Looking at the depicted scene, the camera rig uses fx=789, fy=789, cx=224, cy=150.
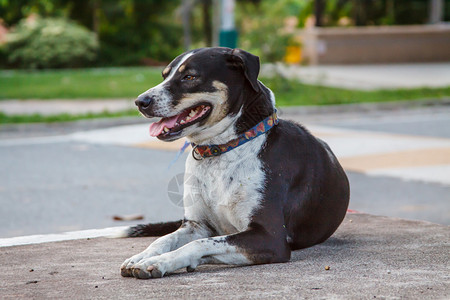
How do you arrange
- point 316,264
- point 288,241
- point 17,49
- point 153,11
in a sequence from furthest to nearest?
point 153,11 → point 17,49 → point 288,241 → point 316,264

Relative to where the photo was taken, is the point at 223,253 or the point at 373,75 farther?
the point at 373,75

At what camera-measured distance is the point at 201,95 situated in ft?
13.6

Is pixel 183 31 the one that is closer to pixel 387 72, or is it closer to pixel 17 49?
pixel 17 49

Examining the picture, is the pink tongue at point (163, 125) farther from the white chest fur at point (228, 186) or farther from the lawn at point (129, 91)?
the lawn at point (129, 91)

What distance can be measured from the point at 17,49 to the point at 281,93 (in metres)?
13.1

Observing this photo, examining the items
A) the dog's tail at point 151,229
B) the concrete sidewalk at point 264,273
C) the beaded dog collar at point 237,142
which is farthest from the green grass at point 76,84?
the beaded dog collar at point 237,142

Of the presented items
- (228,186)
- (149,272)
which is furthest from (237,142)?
(149,272)

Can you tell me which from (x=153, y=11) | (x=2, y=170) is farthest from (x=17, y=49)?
(x=2, y=170)

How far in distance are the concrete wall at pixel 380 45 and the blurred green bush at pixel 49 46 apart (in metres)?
8.08

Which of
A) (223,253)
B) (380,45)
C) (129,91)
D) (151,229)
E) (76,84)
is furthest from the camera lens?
(380,45)

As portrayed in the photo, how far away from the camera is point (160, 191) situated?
8352mm

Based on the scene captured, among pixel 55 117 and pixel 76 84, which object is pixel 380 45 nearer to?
pixel 76 84

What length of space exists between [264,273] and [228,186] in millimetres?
573

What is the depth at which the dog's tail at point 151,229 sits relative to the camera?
5.08 meters
